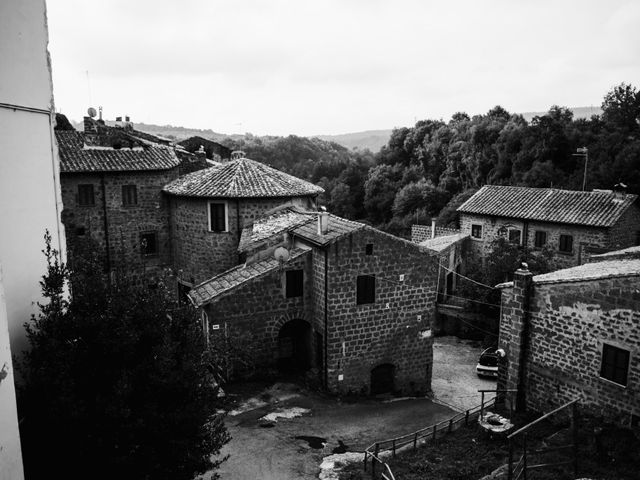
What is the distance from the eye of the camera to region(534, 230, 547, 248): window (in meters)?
32.1

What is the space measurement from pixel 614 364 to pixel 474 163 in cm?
4342

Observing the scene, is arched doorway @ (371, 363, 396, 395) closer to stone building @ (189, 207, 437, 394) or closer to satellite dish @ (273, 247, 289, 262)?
stone building @ (189, 207, 437, 394)

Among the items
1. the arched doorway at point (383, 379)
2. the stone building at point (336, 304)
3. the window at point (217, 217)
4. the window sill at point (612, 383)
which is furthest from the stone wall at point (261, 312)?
the window sill at point (612, 383)

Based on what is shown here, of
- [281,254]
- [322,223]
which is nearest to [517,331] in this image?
[322,223]

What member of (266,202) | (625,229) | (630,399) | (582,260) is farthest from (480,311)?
(630,399)

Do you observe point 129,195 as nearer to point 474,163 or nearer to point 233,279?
point 233,279

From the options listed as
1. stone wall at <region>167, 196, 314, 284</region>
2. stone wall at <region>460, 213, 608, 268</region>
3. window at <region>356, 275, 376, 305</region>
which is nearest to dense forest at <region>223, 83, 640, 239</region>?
stone wall at <region>460, 213, 608, 268</region>

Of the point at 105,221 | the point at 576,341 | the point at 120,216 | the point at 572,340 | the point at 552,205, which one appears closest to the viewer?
the point at 576,341

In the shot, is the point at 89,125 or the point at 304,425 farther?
the point at 89,125

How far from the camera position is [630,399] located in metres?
13.0

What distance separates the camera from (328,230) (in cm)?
1941

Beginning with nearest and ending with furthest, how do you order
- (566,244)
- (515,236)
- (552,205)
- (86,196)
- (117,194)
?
(86,196) < (117,194) < (566,244) < (552,205) < (515,236)

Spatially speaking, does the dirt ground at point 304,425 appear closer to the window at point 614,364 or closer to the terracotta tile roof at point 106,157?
the window at point 614,364

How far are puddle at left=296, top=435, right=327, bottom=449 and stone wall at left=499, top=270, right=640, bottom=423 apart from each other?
6.25 meters
